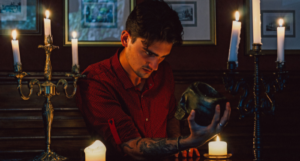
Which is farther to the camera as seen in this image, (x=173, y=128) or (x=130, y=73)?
(x=173, y=128)

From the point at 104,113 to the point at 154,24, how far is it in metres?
0.62

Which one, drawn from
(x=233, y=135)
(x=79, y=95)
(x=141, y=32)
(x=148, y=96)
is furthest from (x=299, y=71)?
(x=79, y=95)

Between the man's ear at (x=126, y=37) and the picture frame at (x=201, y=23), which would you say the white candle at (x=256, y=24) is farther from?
the picture frame at (x=201, y=23)

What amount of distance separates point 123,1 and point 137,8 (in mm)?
807

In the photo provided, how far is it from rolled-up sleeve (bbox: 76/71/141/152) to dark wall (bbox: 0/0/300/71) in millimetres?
723

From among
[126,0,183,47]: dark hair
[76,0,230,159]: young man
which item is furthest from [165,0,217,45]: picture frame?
[126,0,183,47]: dark hair

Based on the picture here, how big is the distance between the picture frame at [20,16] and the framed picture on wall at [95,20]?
0.28 meters

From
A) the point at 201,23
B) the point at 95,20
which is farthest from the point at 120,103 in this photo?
the point at 201,23

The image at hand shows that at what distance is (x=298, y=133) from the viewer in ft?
8.46

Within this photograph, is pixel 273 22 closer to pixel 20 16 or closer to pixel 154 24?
pixel 154 24

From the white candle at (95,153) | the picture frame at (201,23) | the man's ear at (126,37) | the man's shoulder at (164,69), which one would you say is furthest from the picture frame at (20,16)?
the white candle at (95,153)

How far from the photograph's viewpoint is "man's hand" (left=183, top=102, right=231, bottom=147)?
3.67 ft

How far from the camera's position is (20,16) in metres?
2.44

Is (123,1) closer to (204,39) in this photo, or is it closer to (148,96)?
(204,39)
